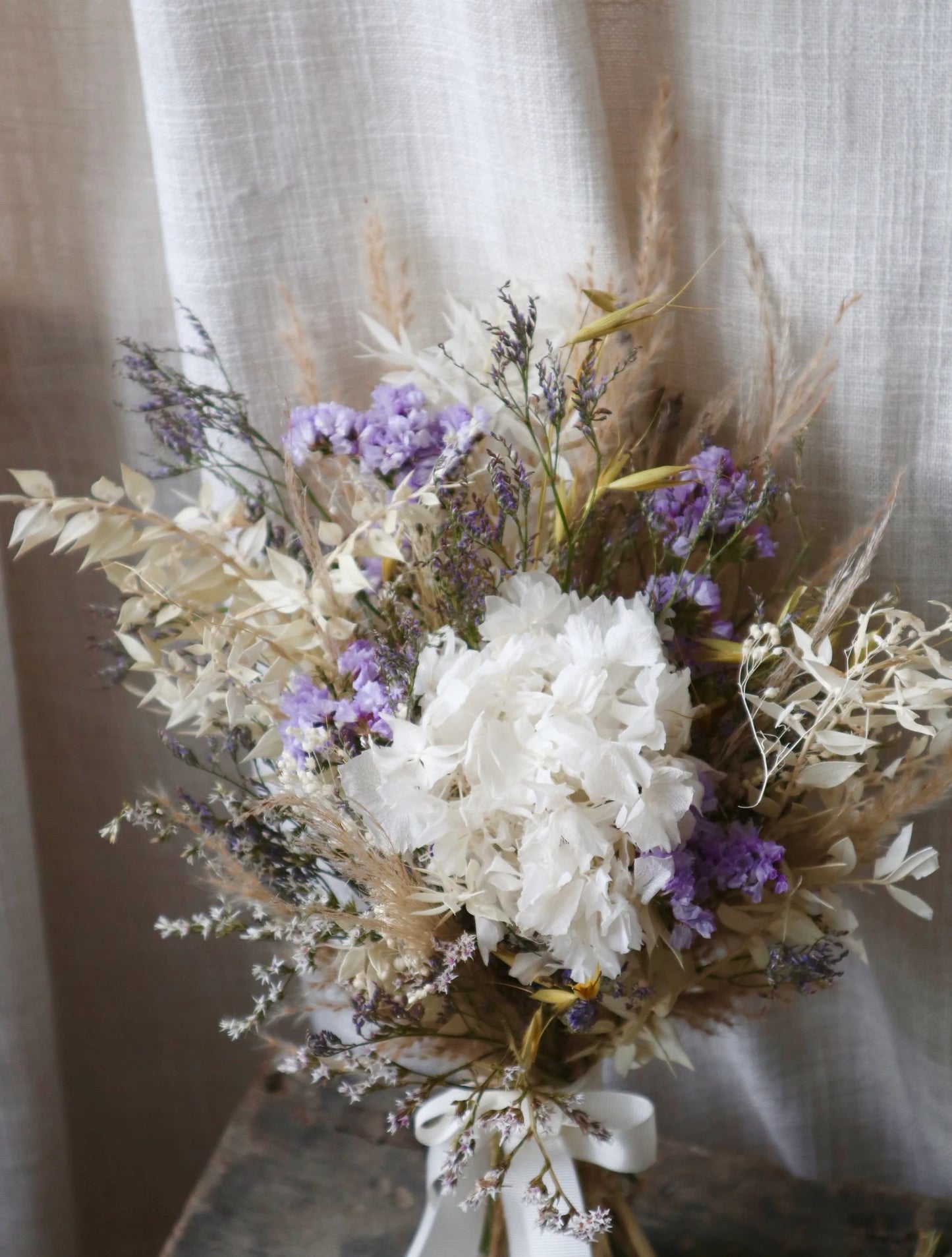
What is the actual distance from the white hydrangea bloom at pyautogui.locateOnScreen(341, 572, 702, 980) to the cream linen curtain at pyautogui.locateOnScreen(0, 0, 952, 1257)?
311 millimetres

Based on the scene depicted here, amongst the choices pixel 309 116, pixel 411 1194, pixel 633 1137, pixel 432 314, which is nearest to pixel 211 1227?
pixel 411 1194

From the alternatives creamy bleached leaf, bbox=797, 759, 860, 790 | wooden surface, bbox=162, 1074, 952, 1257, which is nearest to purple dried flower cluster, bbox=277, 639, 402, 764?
creamy bleached leaf, bbox=797, 759, 860, 790

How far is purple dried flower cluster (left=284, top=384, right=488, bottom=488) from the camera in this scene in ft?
2.12

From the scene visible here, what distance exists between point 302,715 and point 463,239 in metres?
0.41

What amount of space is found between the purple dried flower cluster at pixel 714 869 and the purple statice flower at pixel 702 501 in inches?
6.4

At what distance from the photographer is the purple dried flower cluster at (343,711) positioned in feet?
1.92

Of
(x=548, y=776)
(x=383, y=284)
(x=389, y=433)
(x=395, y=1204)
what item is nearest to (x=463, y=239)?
(x=383, y=284)

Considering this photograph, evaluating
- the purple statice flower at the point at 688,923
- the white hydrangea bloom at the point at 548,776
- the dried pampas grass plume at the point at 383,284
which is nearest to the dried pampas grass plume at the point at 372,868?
the white hydrangea bloom at the point at 548,776

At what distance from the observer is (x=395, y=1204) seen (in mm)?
883

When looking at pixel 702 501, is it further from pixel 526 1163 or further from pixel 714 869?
pixel 526 1163

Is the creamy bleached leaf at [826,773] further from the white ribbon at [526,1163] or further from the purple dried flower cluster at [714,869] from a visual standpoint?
the white ribbon at [526,1163]

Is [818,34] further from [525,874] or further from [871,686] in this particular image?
[525,874]

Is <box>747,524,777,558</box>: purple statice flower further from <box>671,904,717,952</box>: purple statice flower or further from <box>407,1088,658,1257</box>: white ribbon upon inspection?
<box>407,1088,658,1257</box>: white ribbon

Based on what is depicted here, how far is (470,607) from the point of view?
0.62 metres
